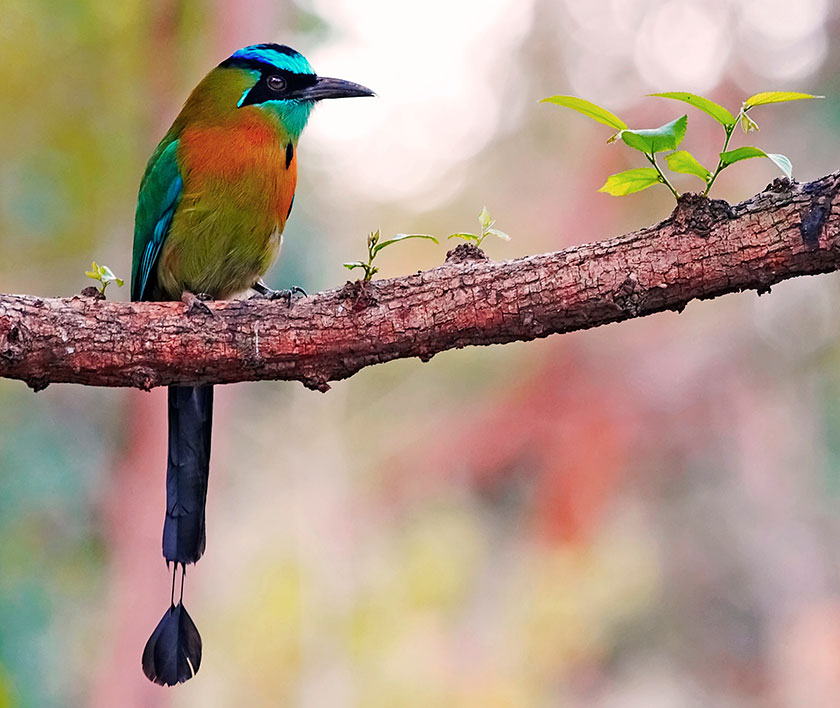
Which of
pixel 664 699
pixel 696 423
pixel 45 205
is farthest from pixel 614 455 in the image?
pixel 45 205

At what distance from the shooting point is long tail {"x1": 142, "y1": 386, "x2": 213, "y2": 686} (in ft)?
6.37

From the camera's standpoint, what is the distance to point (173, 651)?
195 centimetres

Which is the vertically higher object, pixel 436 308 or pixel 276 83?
pixel 276 83

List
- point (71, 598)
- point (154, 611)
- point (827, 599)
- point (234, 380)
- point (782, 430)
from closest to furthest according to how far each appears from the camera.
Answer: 1. point (234, 380)
2. point (154, 611)
3. point (71, 598)
4. point (827, 599)
5. point (782, 430)

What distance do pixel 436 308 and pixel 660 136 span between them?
1.52 feet

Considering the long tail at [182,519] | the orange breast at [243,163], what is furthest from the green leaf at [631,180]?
the long tail at [182,519]

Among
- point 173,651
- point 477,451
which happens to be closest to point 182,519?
point 173,651

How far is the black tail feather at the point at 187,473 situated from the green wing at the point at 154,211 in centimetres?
34

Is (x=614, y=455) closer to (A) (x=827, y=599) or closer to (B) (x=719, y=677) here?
(A) (x=827, y=599)

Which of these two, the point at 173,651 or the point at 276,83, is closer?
the point at 173,651

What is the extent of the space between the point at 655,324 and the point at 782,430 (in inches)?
44.6

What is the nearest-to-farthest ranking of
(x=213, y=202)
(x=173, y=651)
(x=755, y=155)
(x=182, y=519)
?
(x=755, y=155) < (x=173, y=651) < (x=182, y=519) < (x=213, y=202)

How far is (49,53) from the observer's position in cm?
452

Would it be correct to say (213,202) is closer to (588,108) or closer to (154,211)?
(154,211)
